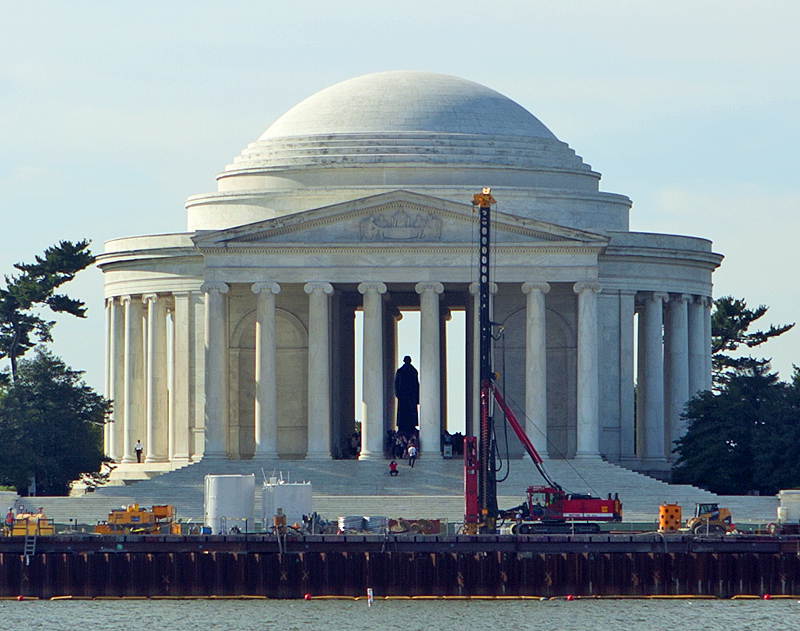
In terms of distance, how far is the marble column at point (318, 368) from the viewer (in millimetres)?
163250

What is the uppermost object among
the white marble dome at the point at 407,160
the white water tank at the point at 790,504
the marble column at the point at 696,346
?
the white marble dome at the point at 407,160

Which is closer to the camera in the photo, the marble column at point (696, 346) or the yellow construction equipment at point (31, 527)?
A: the yellow construction equipment at point (31, 527)

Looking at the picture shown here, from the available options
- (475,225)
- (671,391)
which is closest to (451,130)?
(475,225)

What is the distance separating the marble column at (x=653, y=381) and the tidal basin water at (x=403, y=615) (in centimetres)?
4489

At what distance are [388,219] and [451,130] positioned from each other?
1305 centimetres

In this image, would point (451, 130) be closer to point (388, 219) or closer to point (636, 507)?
point (388, 219)

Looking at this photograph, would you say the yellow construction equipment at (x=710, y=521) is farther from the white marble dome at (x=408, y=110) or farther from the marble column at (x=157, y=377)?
the marble column at (x=157, y=377)

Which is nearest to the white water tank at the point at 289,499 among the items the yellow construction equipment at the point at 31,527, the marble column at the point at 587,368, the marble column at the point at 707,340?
the yellow construction equipment at the point at 31,527

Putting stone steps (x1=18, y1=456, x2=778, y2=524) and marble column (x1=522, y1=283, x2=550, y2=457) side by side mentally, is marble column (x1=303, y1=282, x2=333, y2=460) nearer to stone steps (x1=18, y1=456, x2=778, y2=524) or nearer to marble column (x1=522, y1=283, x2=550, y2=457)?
stone steps (x1=18, y1=456, x2=778, y2=524)

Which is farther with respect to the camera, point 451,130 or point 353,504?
point 451,130

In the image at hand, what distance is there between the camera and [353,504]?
152m

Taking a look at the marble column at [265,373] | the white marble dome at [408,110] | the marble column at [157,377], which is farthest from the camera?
the marble column at [157,377]

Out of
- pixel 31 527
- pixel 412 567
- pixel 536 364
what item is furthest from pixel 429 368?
pixel 31 527

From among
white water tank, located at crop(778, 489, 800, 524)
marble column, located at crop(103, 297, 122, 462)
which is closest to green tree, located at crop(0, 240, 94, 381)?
marble column, located at crop(103, 297, 122, 462)
